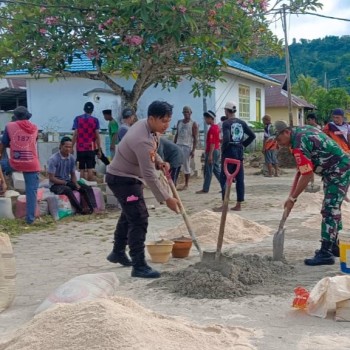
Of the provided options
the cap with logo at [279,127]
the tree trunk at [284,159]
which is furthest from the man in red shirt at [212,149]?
the tree trunk at [284,159]

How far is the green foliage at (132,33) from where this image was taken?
31.7 ft

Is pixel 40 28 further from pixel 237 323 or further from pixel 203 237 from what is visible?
pixel 237 323

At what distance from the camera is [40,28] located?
11.0 m

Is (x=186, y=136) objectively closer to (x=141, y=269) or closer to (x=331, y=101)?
(x=141, y=269)

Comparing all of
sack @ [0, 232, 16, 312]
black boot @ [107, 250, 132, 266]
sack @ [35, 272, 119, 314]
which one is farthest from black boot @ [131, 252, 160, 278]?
Answer: sack @ [0, 232, 16, 312]

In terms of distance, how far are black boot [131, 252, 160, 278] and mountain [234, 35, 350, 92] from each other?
67329 mm

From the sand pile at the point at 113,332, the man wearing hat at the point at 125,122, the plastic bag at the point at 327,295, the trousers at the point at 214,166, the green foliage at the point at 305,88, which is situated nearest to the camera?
the sand pile at the point at 113,332

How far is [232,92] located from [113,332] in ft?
71.2

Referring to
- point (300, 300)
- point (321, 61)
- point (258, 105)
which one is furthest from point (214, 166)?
point (321, 61)

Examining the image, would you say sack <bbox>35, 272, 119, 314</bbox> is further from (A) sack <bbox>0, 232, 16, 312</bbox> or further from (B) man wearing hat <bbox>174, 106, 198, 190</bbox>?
(B) man wearing hat <bbox>174, 106, 198, 190</bbox>

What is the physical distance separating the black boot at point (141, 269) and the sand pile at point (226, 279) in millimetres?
128

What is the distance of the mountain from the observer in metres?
73.8

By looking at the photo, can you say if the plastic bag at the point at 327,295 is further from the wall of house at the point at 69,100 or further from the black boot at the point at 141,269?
the wall of house at the point at 69,100

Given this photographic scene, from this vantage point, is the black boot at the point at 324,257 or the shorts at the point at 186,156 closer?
the black boot at the point at 324,257
